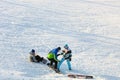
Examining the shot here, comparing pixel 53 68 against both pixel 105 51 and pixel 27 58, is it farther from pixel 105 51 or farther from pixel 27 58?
pixel 105 51

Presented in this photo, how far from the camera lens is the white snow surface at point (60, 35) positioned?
813 inches

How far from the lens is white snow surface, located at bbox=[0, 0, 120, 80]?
2064 cm

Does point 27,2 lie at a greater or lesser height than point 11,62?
greater

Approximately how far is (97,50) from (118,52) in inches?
59.1

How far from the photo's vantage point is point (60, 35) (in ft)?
93.2

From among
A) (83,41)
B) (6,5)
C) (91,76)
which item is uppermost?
(6,5)

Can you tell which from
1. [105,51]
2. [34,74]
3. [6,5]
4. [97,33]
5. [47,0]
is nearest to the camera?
[34,74]

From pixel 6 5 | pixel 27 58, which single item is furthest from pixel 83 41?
pixel 6 5

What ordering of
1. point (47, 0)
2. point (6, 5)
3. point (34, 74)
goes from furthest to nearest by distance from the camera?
point (47, 0)
point (6, 5)
point (34, 74)

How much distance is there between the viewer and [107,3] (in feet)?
137

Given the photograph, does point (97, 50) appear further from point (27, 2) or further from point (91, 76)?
point (27, 2)

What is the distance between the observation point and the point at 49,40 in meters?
26.8

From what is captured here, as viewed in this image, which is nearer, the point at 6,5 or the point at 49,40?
the point at 49,40

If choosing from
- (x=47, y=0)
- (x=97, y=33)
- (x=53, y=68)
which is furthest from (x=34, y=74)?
(x=47, y=0)
